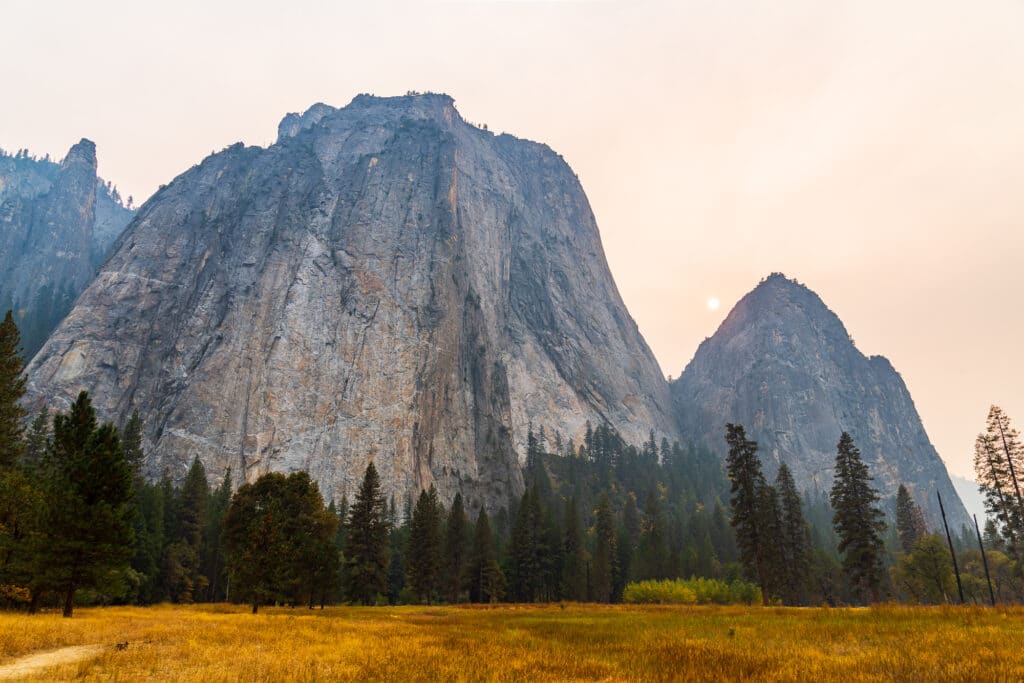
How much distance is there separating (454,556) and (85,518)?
168ft

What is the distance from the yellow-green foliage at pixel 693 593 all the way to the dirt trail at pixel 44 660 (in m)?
54.7

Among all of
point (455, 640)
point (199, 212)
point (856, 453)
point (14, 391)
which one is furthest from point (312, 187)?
point (455, 640)

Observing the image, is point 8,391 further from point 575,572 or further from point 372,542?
point 575,572

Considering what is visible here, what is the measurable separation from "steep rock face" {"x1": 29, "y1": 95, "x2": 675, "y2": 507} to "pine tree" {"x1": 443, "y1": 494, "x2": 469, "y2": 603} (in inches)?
2015

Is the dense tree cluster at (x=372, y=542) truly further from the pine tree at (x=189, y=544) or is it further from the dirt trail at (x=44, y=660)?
the dirt trail at (x=44, y=660)

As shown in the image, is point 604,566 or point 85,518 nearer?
point 85,518

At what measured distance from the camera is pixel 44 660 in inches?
576

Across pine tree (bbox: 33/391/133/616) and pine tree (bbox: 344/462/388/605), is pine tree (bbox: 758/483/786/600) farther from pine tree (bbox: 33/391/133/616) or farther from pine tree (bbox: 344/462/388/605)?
pine tree (bbox: 33/391/133/616)

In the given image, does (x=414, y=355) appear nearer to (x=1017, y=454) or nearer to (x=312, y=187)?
(x=312, y=187)

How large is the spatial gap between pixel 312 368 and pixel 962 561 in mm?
130455

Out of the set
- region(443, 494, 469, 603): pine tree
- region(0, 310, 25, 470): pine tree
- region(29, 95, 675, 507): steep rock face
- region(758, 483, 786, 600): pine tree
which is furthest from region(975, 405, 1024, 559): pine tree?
region(29, 95, 675, 507): steep rock face

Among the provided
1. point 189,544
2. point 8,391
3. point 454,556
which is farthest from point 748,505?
point 189,544

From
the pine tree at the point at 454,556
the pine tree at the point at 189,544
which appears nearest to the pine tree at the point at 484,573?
the pine tree at the point at 454,556

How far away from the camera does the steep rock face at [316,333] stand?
12925 centimetres
